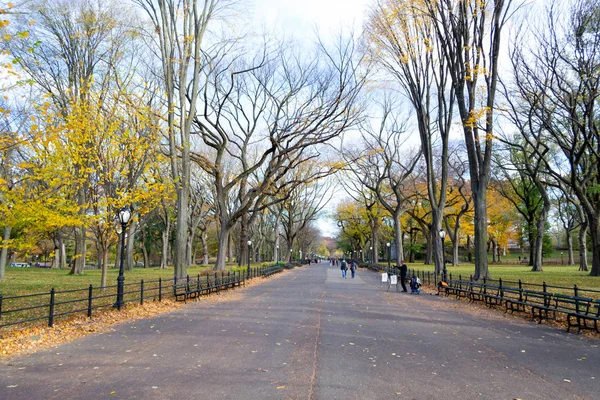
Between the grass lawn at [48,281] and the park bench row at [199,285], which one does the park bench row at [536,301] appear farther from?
the grass lawn at [48,281]

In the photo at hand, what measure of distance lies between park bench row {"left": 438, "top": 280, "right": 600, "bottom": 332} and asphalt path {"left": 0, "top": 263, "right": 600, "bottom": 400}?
Answer: 0.90 metres

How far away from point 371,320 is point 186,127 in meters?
13.3

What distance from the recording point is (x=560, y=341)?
917 centimetres

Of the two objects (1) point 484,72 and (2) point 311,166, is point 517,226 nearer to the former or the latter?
(2) point 311,166

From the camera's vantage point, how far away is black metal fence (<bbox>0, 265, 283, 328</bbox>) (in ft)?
32.9

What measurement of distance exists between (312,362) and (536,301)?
11202mm

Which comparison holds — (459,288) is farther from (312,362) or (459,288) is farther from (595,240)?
Result: (312,362)

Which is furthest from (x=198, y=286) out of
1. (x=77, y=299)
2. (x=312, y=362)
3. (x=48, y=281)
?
(x=312, y=362)

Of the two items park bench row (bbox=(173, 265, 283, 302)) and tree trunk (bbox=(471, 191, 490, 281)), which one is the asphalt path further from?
tree trunk (bbox=(471, 191, 490, 281))

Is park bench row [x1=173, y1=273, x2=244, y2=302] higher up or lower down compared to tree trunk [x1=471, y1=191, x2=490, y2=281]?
lower down

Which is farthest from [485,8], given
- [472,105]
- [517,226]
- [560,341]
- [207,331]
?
[517,226]

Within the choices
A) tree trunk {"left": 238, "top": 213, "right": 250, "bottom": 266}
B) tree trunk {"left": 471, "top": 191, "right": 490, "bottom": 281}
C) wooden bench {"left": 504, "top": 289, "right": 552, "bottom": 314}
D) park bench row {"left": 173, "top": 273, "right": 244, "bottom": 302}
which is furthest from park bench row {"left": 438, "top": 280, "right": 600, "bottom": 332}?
tree trunk {"left": 238, "top": 213, "right": 250, "bottom": 266}

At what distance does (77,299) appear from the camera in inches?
502

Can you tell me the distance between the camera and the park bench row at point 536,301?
1064cm
